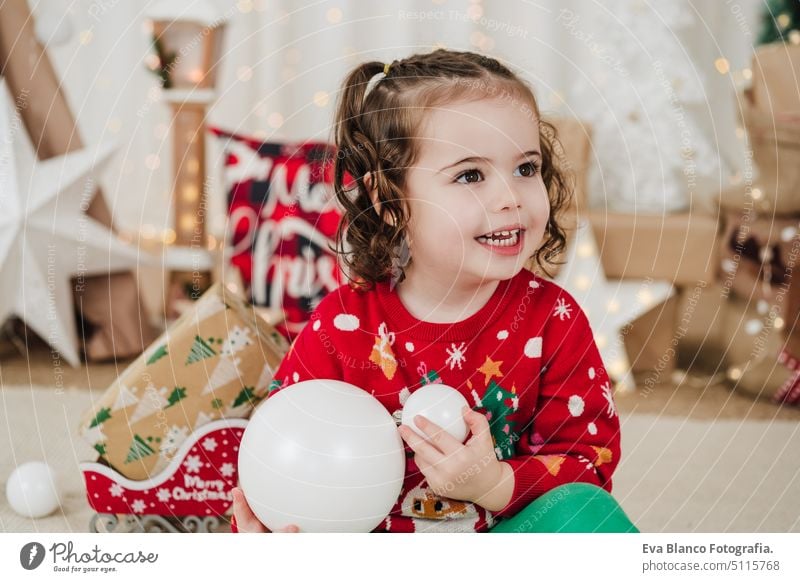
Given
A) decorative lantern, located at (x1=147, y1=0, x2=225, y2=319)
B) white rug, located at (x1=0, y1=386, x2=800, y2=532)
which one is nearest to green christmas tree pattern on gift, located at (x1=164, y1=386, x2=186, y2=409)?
white rug, located at (x1=0, y1=386, x2=800, y2=532)

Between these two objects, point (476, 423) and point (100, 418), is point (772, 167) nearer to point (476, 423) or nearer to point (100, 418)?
point (476, 423)

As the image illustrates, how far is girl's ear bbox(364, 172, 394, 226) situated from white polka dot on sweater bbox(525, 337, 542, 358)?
0.62ft

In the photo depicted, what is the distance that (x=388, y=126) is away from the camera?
0.88 meters

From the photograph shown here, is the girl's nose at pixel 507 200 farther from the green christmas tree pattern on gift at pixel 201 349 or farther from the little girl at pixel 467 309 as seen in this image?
the green christmas tree pattern on gift at pixel 201 349

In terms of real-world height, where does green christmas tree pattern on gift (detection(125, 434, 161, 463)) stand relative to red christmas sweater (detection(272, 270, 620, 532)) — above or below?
below

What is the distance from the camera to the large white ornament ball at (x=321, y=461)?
2.35ft

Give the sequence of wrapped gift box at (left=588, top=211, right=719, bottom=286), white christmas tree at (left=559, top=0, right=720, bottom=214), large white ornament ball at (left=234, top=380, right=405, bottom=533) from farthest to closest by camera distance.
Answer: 1. white christmas tree at (left=559, top=0, right=720, bottom=214)
2. wrapped gift box at (left=588, top=211, right=719, bottom=286)
3. large white ornament ball at (left=234, top=380, right=405, bottom=533)

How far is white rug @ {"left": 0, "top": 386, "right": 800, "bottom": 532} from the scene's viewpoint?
1.13 meters

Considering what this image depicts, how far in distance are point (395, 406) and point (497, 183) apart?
0.81 feet

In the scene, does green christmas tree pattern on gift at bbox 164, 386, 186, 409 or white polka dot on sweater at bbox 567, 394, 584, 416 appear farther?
green christmas tree pattern on gift at bbox 164, 386, 186, 409

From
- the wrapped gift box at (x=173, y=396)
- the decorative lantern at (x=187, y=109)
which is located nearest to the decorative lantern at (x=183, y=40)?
the decorative lantern at (x=187, y=109)

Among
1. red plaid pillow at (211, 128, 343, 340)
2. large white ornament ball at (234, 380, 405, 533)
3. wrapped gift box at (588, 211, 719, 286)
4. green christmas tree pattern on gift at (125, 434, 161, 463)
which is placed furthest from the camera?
wrapped gift box at (588, 211, 719, 286)

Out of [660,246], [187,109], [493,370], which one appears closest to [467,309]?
[493,370]

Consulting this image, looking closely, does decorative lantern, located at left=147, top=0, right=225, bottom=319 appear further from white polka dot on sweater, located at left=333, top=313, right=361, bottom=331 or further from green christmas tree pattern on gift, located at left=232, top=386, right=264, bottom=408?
white polka dot on sweater, located at left=333, top=313, right=361, bottom=331
